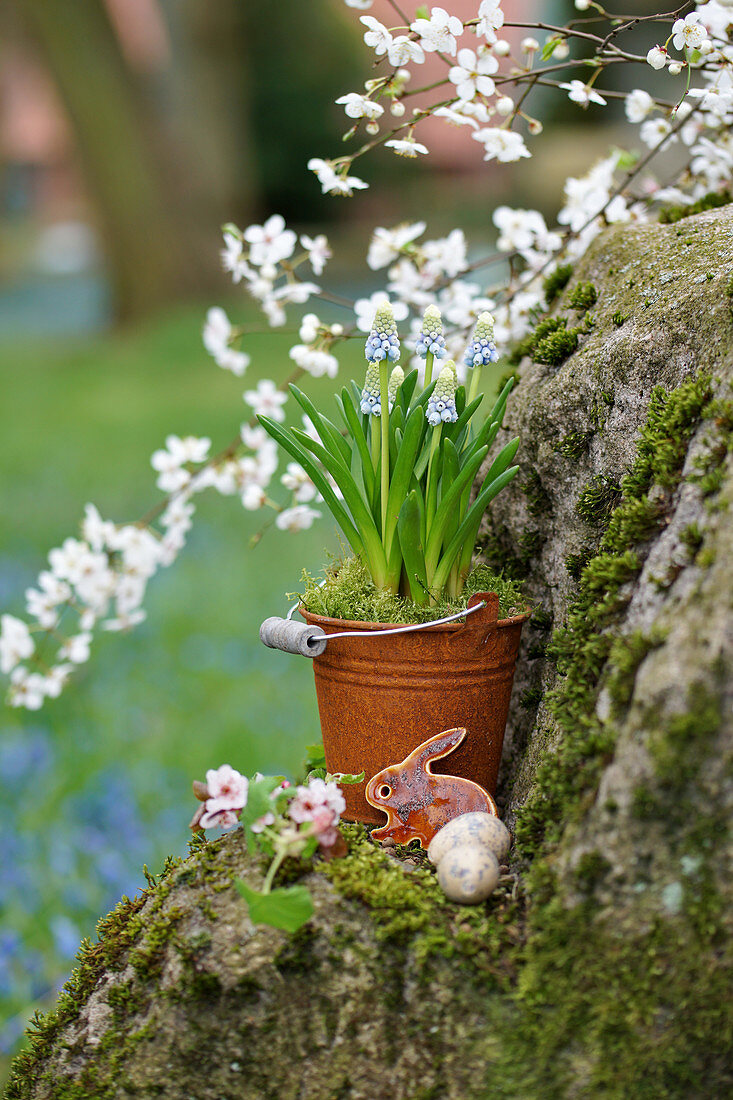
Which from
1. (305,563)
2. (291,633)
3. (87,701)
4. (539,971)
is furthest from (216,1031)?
(305,563)

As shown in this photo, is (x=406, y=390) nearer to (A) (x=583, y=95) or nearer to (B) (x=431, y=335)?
(B) (x=431, y=335)

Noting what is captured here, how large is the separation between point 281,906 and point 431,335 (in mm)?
970

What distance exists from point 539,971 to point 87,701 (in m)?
3.41

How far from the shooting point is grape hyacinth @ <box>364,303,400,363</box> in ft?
5.39

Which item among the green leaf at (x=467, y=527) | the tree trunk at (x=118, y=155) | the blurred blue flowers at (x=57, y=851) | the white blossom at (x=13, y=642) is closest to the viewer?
the green leaf at (x=467, y=527)

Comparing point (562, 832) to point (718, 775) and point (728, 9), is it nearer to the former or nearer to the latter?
point (718, 775)

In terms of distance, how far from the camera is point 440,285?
2.43 meters

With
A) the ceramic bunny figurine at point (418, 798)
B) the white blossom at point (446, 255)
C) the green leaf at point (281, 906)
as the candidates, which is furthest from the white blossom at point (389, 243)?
the green leaf at point (281, 906)

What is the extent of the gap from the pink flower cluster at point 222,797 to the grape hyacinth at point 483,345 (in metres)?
0.79

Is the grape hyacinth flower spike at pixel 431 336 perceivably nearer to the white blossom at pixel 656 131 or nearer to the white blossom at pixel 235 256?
the white blossom at pixel 235 256

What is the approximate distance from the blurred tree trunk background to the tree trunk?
0.04 feet

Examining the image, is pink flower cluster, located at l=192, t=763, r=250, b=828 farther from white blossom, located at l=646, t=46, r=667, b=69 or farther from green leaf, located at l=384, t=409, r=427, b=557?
white blossom, located at l=646, t=46, r=667, b=69

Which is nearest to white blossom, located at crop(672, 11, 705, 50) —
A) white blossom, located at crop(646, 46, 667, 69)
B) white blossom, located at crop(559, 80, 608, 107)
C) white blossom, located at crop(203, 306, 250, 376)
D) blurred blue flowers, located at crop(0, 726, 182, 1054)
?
white blossom, located at crop(646, 46, 667, 69)

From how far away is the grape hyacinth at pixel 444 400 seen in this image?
1.64 metres
